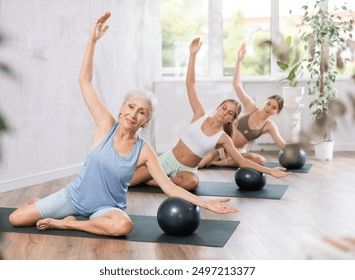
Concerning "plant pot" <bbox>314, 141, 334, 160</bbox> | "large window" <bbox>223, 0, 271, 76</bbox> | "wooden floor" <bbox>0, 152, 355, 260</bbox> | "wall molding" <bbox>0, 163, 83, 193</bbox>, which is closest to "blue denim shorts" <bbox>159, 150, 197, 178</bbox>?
"wooden floor" <bbox>0, 152, 355, 260</bbox>

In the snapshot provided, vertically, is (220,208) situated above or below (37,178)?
above

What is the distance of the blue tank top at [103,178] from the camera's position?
291 cm

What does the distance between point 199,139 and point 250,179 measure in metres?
0.52

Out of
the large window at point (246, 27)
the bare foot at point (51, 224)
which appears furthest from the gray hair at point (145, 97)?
the large window at point (246, 27)

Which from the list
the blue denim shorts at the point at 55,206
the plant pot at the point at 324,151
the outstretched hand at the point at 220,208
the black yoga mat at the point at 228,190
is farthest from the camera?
the plant pot at the point at 324,151

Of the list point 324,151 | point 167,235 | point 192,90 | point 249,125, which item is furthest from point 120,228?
point 324,151

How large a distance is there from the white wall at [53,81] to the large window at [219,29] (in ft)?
3.80

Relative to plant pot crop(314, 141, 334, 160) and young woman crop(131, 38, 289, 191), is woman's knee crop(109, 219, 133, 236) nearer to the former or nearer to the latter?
young woman crop(131, 38, 289, 191)

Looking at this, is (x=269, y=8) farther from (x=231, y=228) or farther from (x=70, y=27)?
(x=231, y=228)

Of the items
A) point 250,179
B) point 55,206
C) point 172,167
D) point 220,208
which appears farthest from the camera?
point 172,167

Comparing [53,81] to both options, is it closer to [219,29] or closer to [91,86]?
[91,86]

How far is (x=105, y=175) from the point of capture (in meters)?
2.94

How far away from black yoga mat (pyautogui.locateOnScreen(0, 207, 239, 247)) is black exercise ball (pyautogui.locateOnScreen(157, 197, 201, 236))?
44 millimetres

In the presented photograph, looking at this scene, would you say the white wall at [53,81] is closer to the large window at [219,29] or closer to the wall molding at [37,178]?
the wall molding at [37,178]
